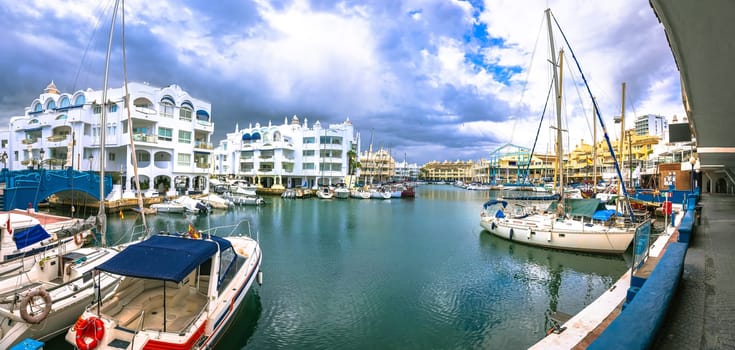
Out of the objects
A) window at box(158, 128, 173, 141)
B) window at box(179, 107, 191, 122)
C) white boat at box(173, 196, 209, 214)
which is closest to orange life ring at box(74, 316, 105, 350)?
white boat at box(173, 196, 209, 214)

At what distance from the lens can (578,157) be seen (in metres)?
91.1

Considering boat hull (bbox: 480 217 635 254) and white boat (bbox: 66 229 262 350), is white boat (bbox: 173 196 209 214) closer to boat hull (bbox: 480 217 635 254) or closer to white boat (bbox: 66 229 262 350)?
white boat (bbox: 66 229 262 350)

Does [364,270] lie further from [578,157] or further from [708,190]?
[578,157]

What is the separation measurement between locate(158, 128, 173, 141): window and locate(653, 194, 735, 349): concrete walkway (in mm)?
41055

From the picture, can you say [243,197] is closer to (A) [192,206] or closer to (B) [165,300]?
(A) [192,206]

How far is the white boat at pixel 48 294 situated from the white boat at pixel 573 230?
63.0 ft

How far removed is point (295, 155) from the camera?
61719 mm

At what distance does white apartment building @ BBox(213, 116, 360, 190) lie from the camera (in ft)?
197

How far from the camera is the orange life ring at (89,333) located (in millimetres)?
5730

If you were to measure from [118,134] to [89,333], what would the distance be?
35.3 metres

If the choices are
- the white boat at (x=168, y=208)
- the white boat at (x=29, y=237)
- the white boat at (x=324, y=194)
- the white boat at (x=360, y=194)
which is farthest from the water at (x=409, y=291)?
the white boat at (x=360, y=194)

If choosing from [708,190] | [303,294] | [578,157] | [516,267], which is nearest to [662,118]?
[578,157]

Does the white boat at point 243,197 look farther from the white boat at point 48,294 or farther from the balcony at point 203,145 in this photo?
the white boat at point 48,294

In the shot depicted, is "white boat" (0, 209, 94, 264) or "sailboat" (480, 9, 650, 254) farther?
"sailboat" (480, 9, 650, 254)
